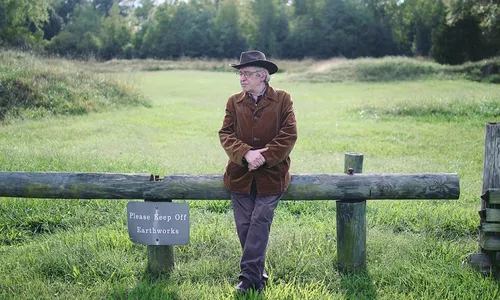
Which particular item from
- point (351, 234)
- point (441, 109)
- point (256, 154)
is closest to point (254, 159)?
point (256, 154)

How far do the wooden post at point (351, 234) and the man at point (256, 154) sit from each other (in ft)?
1.98

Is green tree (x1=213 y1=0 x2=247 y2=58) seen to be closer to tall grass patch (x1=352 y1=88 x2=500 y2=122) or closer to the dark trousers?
tall grass patch (x1=352 y1=88 x2=500 y2=122)

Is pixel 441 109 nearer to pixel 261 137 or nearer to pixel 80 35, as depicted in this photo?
pixel 261 137

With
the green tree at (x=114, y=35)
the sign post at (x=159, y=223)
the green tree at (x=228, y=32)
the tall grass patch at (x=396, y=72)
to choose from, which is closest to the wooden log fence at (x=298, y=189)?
the sign post at (x=159, y=223)

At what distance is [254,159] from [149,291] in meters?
1.34

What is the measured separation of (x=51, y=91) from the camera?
15.6 meters

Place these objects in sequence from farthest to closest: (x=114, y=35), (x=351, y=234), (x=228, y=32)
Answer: (x=228, y=32), (x=114, y=35), (x=351, y=234)

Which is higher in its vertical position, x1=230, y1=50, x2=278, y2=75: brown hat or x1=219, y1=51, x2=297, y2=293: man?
x1=230, y1=50, x2=278, y2=75: brown hat

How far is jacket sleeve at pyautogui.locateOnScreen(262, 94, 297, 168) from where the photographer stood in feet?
12.5

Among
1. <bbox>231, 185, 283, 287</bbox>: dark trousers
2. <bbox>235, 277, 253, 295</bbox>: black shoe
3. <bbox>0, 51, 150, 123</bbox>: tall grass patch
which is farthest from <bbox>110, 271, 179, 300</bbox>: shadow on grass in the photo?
<bbox>0, 51, 150, 123</bbox>: tall grass patch

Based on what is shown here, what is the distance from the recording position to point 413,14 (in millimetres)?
62719

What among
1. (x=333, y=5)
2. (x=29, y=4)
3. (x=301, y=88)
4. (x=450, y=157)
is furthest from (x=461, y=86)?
(x=333, y=5)

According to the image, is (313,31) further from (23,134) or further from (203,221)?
(203,221)

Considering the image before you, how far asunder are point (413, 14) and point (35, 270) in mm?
64877
